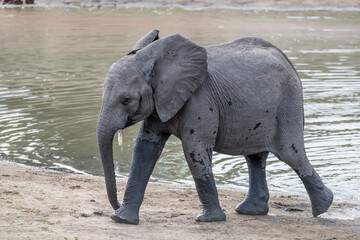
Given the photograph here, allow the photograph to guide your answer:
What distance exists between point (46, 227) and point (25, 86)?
10.4 metres

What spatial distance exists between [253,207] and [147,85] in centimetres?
173

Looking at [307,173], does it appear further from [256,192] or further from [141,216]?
[141,216]

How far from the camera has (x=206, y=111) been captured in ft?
23.4

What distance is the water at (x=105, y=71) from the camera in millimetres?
10375

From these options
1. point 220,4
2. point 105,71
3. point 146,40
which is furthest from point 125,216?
point 220,4

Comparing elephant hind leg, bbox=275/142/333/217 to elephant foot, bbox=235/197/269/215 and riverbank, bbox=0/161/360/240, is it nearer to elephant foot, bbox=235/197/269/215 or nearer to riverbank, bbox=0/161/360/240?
riverbank, bbox=0/161/360/240

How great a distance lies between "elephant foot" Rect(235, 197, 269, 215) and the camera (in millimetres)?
7801

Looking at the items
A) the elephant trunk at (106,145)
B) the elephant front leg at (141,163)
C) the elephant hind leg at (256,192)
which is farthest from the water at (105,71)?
the elephant trunk at (106,145)

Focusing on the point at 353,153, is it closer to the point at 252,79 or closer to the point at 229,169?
the point at 229,169

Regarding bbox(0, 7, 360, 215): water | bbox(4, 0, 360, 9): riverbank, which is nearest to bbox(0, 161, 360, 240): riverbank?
bbox(0, 7, 360, 215): water

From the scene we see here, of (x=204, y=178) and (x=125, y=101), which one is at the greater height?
(x=125, y=101)

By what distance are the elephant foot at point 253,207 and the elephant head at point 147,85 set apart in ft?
4.47

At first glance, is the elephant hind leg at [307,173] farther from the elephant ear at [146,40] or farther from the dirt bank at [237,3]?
the dirt bank at [237,3]

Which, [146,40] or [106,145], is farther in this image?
[146,40]
